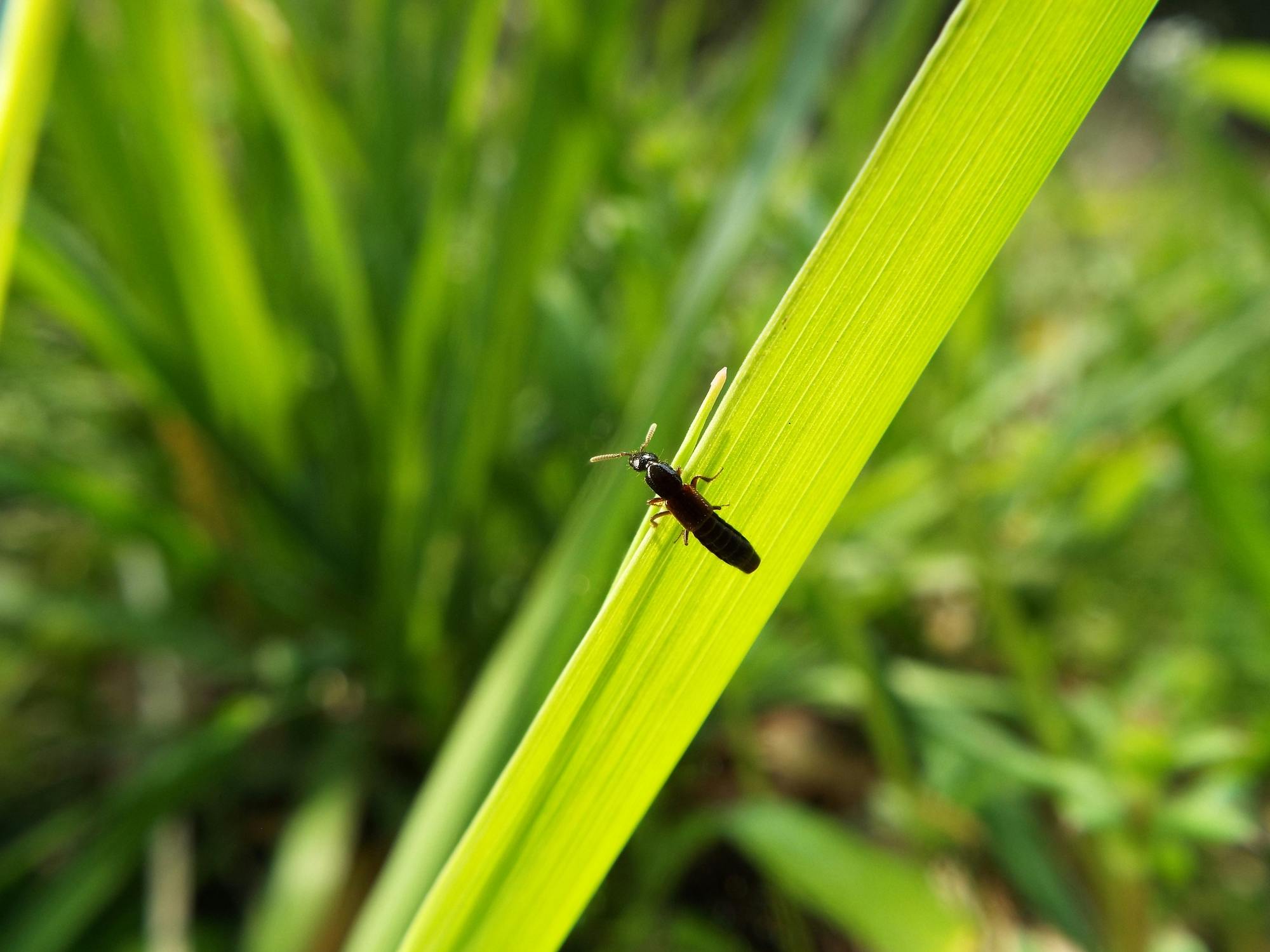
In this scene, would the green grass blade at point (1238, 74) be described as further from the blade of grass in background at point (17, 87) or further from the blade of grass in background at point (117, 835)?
the blade of grass in background at point (117, 835)

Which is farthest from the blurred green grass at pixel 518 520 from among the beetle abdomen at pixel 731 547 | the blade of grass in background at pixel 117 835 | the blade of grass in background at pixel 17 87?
the blade of grass in background at pixel 17 87

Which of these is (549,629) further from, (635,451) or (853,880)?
(853,880)

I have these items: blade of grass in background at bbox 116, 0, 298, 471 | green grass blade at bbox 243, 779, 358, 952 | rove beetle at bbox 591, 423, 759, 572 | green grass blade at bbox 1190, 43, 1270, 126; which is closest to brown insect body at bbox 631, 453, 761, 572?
rove beetle at bbox 591, 423, 759, 572

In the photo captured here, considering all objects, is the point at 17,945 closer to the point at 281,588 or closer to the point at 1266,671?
the point at 281,588

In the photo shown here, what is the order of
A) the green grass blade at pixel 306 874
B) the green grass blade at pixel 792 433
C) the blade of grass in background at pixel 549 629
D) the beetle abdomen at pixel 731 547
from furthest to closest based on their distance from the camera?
the green grass blade at pixel 306 874 < the blade of grass in background at pixel 549 629 < the beetle abdomen at pixel 731 547 < the green grass blade at pixel 792 433

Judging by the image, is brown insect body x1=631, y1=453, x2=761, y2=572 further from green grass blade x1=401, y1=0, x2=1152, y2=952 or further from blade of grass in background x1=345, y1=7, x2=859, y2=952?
blade of grass in background x1=345, y1=7, x2=859, y2=952
